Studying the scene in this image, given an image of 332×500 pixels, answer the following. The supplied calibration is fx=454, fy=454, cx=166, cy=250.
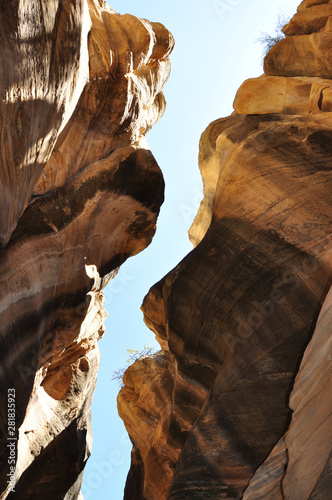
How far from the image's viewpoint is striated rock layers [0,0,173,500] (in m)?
6.71

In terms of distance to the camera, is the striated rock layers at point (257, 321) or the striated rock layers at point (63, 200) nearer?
the striated rock layers at point (257, 321)

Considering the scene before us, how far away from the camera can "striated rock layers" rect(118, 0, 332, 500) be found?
18.0ft

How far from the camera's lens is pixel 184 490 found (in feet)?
20.4

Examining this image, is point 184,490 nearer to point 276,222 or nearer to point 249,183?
point 276,222

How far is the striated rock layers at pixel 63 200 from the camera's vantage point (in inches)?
264

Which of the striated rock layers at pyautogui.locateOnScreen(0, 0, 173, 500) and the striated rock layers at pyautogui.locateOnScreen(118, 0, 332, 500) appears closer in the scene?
the striated rock layers at pyautogui.locateOnScreen(118, 0, 332, 500)

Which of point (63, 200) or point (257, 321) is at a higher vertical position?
point (63, 200)

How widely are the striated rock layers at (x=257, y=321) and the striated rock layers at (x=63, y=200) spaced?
4.86 ft

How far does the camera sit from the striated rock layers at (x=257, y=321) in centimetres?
549

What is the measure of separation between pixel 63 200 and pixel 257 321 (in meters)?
4.48

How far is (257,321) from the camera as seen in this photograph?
7.24 metres

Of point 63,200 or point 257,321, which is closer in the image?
point 257,321

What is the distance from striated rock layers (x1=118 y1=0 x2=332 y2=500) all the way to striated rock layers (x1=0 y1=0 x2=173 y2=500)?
1480 mm

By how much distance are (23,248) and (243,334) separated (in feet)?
13.7
